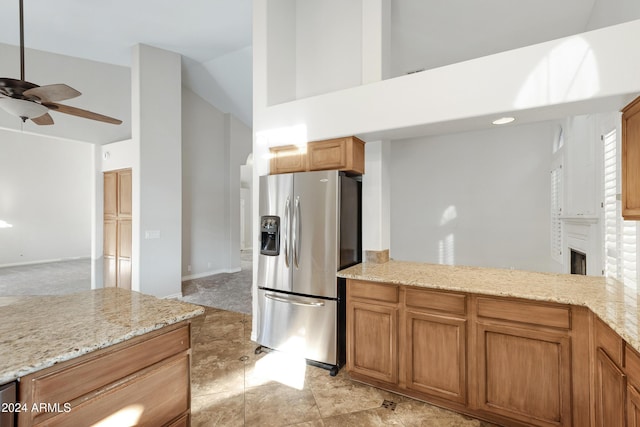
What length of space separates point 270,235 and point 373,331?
1.35 metres

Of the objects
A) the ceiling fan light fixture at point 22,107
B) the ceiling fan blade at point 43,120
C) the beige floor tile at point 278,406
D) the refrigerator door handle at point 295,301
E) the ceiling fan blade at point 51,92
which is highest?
the ceiling fan blade at point 43,120

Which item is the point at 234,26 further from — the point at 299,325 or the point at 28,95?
the point at 299,325

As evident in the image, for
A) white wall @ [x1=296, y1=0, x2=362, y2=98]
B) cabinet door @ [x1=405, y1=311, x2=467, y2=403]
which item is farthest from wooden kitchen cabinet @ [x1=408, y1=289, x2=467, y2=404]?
white wall @ [x1=296, y1=0, x2=362, y2=98]

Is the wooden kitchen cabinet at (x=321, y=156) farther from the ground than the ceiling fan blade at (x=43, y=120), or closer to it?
closer to it

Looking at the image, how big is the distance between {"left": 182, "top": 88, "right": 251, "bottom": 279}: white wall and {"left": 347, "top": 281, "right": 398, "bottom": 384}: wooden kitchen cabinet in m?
4.88

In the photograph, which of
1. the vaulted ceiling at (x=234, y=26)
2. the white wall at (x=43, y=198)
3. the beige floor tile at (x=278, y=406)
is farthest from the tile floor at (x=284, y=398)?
the white wall at (x=43, y=198)

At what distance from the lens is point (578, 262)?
12.5 ft

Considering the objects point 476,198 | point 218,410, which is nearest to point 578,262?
point 476,198

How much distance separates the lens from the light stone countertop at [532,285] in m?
1.51

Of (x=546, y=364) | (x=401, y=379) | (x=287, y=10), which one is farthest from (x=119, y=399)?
(x=287, y=10)

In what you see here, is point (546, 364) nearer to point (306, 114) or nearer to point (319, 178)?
point (319, 178)

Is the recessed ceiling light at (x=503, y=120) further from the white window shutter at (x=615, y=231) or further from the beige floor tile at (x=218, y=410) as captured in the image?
the beige floor tile at (x=218, y=410)

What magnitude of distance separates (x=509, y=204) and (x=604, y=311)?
13.3 feet

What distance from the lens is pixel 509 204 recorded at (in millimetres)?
5125
